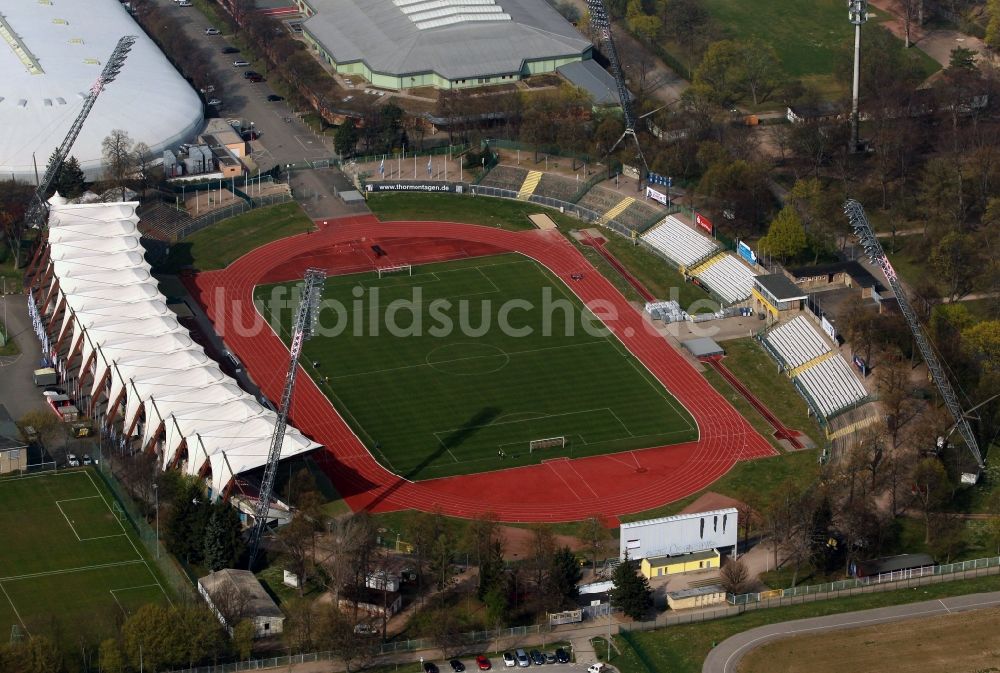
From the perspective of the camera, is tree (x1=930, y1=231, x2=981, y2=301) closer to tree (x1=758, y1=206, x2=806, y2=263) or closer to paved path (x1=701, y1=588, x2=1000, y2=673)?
tree (x1=758, y1=206, x2=806, y2=263)

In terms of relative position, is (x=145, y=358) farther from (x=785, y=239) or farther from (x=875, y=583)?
(x=875, y=583)

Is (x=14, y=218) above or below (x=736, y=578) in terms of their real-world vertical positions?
above

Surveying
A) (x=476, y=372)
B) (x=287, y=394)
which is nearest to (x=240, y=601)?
(x=287, y=394)

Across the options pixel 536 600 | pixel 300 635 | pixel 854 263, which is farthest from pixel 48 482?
pixel 854 263

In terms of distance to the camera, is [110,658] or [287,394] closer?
[110,658]

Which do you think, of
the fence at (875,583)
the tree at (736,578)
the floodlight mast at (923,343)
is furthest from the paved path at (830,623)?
the floodlight mast at (923,343)

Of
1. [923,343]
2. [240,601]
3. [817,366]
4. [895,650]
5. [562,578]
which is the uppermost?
[923,343]

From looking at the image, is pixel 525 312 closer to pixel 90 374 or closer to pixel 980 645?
pixel 90 374
